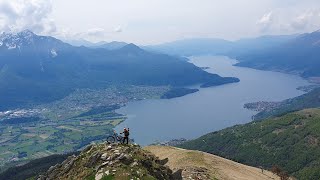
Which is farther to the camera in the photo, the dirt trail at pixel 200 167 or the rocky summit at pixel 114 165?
the dirt trail at pixel 200 167

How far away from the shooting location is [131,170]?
118 feet

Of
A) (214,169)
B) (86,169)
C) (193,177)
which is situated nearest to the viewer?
(86,169)

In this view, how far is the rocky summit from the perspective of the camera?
1399 inches

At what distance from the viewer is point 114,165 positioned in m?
36.8

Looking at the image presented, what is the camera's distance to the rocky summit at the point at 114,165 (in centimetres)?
3553

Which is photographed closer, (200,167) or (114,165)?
(114,165)

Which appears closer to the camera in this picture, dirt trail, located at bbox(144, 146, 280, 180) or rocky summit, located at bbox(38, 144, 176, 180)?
rocky summit, located at bbox(38, 144, 176, 180)

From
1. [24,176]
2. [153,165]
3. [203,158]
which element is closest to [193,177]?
[153,165]

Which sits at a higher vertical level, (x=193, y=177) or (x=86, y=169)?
(x=86, y=169)

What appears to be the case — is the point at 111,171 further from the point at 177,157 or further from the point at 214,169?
the point at 177,157

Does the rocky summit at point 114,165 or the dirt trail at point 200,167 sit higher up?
the rocky summit at point 114,165

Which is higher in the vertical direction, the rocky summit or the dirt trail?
the rocky summit

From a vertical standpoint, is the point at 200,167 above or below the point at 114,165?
below

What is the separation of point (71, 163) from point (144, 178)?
38.3 ft
